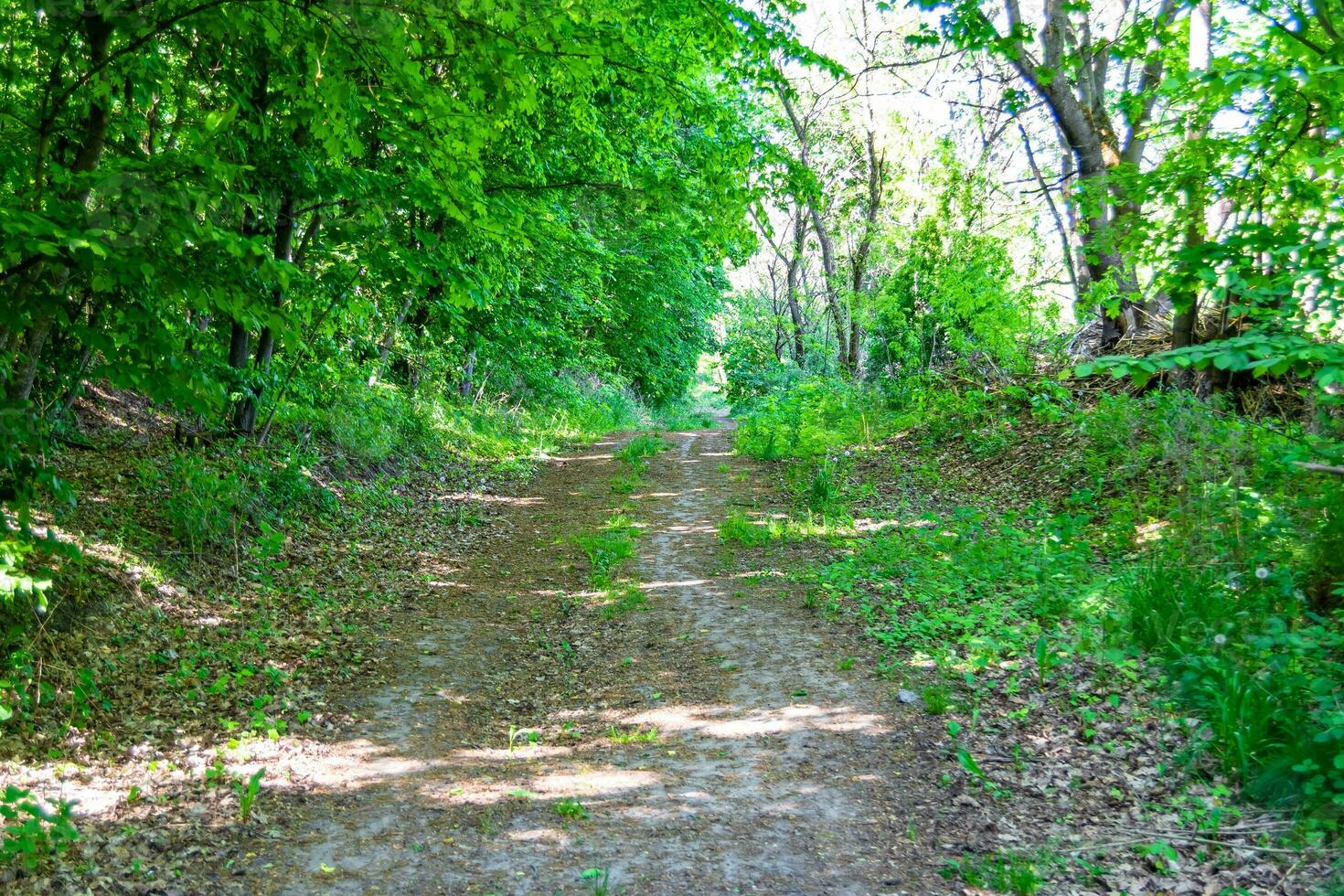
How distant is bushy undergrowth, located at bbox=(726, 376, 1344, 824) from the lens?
3.93 meters

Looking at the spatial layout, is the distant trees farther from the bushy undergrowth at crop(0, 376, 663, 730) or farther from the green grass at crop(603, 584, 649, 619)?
the green grass at crop(603, 584, 649, 619)

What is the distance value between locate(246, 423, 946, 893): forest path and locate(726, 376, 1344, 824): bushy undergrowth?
3.43 ft

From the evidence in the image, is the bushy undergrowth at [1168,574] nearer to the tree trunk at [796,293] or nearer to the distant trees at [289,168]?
the distant trees at [289,168]

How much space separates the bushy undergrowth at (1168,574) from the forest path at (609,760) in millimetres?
1046

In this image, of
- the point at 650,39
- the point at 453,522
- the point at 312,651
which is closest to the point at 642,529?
the point at 453,522

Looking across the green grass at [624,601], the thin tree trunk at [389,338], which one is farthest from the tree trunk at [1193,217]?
the thin tree trunk at [389,338]

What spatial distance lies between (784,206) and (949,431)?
5.46m

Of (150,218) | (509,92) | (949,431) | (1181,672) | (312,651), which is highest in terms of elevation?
(509,92)

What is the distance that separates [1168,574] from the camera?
208 inches

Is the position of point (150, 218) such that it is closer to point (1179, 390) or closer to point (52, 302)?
point (52, 302)

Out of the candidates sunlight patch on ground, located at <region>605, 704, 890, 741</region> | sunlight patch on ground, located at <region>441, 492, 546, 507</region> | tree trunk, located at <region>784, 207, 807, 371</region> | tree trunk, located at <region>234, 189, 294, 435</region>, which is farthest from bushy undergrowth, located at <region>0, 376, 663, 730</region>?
tree trunk, located at <region>784, 207, 807, 371</region>

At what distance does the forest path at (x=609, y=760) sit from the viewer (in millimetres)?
3572

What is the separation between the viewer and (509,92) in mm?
5180

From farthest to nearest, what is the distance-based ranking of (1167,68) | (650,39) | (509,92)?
(650,39) → (1167,68) → (509,92)
